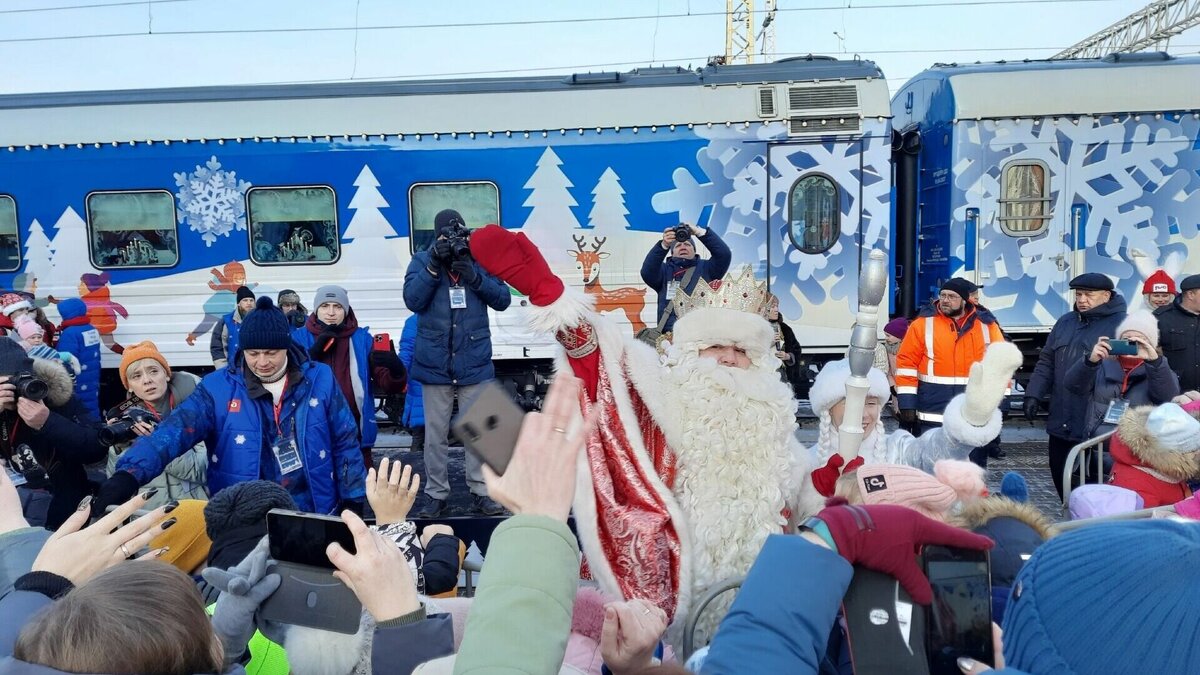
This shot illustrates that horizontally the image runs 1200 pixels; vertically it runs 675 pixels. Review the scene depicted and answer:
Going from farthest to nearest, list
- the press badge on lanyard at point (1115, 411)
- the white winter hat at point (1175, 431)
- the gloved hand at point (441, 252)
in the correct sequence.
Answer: the gloved hand at point (441, 252) → the press badge on lanyard at point (1115, 411) → the white winter hat at point (1175, 431)

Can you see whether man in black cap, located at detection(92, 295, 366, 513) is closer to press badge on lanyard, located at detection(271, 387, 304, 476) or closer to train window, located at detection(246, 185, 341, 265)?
press badge on lanyard, located at detection(271, 387, 304, 476)

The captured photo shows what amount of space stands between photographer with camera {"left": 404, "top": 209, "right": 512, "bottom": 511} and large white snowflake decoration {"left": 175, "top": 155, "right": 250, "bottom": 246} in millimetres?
3283

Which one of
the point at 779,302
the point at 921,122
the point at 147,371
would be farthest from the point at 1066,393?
the point at 147,371

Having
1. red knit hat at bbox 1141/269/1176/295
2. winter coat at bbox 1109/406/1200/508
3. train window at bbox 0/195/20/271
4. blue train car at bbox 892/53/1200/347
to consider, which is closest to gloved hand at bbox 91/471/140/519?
winter coat at bbox 1109/406/1200/508

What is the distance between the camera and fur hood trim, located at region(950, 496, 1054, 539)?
188 centimetres

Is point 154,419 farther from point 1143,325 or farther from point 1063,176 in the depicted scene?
point 1063,176

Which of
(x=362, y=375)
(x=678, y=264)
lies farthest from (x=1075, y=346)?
(x=362, y=375)

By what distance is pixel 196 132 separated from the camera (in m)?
7.68

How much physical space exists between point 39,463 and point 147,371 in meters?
0.69

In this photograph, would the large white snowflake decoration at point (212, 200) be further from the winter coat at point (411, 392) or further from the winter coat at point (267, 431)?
the winter coat at point (267, 431)

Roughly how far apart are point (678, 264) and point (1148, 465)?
3587mm

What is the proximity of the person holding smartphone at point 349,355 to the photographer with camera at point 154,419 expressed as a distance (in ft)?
4.16

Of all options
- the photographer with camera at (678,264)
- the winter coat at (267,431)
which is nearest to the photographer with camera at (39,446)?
the winter coat at (267,431)

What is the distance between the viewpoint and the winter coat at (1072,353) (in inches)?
191
